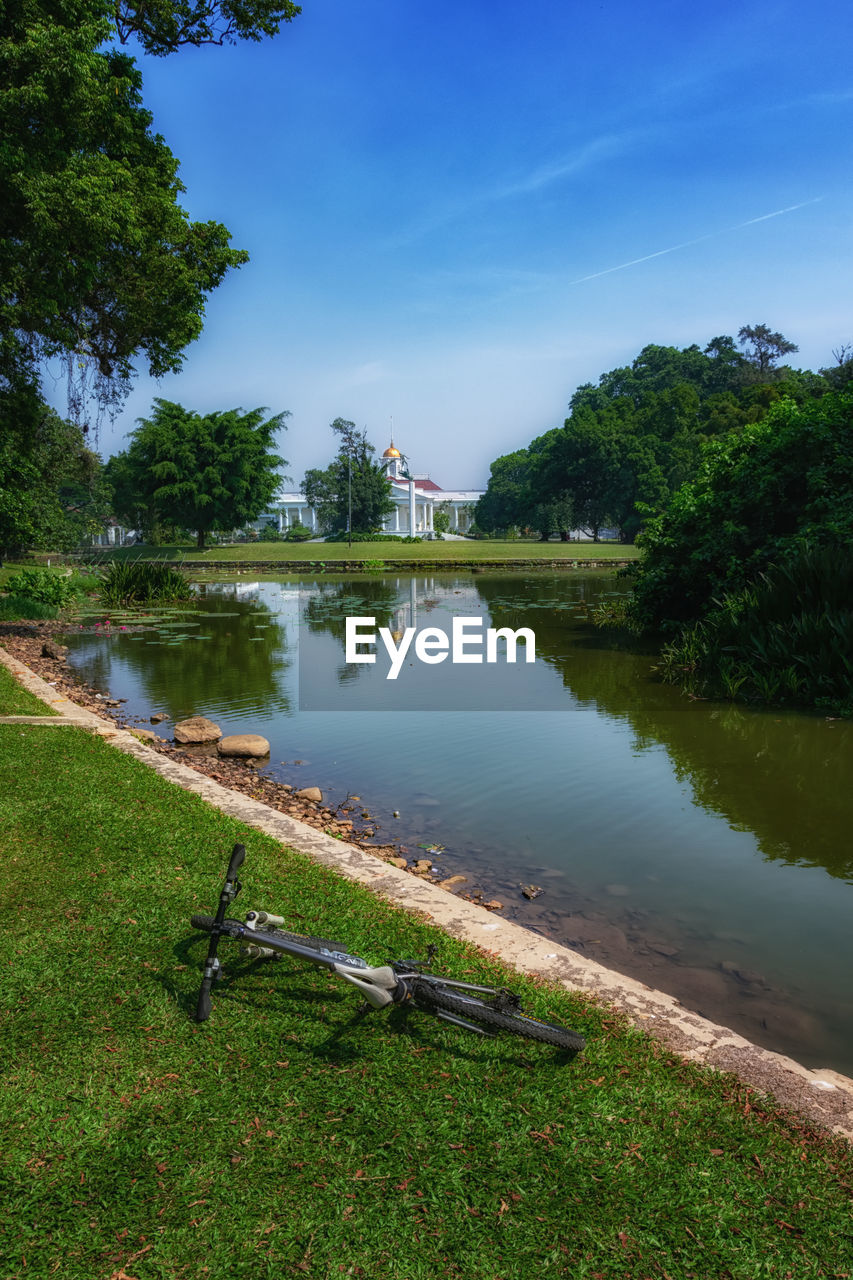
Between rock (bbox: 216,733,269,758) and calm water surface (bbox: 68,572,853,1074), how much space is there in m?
0.33

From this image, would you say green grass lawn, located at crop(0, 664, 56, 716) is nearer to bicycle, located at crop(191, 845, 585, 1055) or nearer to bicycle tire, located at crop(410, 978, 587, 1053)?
bicycle, located at crop(191, 845, 585, 1055)

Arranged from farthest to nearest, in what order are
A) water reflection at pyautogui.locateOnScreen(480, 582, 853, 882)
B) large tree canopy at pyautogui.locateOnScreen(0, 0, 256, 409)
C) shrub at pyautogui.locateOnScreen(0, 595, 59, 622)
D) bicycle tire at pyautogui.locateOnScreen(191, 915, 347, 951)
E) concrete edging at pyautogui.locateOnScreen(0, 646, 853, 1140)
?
shrub at pyautogui.locateOnScreen(0, 595, 59, 622), large tree canopy at pyautogui.locateOnScreen(0, 0, 256, 409), water reflection at pyautogui.locateOnScreen(480, 582, 853, 882), bicycle tire at pyautogui.locateOnScreen(191, 915, 347, 951), concrete edging at pyautogui.locateOnScreen(0, 646, 853, 1140)

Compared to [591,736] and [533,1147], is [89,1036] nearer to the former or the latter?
[533,1147]

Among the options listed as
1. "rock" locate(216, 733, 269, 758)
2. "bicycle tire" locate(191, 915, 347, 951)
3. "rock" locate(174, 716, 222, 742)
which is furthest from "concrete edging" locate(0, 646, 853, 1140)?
"rock" locate(174, 716, 222, 742)

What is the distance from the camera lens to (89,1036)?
3.43 m

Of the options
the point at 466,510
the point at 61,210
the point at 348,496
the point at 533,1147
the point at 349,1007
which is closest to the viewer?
the point at 533,1147

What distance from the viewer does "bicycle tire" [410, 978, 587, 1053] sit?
10.8 feet

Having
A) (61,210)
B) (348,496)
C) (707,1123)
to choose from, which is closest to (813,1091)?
(707,1123)

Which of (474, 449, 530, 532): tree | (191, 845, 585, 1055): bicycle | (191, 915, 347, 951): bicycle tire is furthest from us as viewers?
(474, 449, 530, 532): tree

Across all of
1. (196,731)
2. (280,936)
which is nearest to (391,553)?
(196,731)

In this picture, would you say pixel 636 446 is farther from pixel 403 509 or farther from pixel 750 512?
pixel 750 512

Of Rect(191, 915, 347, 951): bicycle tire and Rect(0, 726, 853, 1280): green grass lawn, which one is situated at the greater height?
Rect(191, 915, 347, 951): bicycle tire

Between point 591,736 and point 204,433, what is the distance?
56.2 metres

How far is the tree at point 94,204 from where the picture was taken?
11.5 metres
